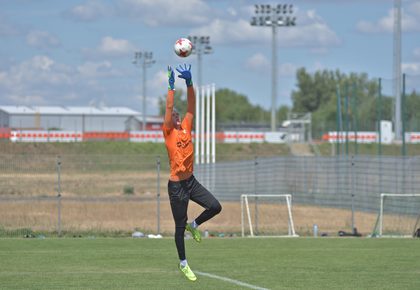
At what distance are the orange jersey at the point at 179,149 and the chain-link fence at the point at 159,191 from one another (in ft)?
40.1

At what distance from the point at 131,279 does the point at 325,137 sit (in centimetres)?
5581

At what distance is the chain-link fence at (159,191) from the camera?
27609 millimetres

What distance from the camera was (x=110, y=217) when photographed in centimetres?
3225

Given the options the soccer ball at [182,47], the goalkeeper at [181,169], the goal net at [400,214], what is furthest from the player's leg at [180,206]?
the goal net at [400,214]

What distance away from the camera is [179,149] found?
46.1 ft

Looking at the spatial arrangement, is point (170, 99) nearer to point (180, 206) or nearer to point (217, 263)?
point (180, 206)

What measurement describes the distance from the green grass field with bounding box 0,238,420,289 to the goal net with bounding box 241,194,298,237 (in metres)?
3.06

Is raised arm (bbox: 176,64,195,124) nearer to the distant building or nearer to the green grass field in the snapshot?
the green grass field

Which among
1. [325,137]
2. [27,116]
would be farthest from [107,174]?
[27,116]

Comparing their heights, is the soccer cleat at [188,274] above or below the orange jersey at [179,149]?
below

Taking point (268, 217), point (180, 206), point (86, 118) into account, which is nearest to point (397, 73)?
point (268, 217)

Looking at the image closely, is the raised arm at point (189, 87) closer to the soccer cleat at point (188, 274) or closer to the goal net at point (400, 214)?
the soccer cleat at point (188, 274)

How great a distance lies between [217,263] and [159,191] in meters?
10.3

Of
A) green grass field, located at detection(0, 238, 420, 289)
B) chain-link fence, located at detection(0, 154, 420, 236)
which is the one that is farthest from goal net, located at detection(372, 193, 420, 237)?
green grass field, located at detection(0, 238, 420, 289)
